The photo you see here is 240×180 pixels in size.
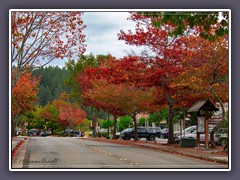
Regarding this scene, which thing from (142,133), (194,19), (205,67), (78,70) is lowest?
(142,133)

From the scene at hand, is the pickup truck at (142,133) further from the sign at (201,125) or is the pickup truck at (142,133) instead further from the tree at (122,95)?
the sign at (201,125)

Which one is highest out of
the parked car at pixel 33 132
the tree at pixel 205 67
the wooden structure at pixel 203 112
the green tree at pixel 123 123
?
the tree at pixel 205 67

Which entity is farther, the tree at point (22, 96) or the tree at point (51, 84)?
the tree at point (22, 96)

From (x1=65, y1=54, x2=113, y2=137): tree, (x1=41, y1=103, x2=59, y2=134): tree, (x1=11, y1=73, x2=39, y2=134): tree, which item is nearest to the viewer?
(x1=41, y1=103, x2=59, y2=134): tree

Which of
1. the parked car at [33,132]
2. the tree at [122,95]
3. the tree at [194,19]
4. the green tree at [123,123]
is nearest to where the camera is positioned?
the tree at [194,19]

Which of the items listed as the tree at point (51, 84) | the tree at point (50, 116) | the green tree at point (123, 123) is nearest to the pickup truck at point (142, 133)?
the green tree at point (123, 123)

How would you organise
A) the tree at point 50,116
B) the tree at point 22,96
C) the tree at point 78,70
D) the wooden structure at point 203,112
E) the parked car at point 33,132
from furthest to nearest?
the wooden structure at point 203,112, the tree at point 22,96, the parked car at point 33,132, the tree at point 78,70, the tree at point 50,116

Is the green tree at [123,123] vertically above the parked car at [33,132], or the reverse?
the parked car at [33,132]

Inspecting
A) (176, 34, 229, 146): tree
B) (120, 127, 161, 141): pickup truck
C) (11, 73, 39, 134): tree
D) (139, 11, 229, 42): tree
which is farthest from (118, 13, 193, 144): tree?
(120, 127, 161, 141): pickup truck

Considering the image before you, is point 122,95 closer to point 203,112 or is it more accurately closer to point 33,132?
point 203,112

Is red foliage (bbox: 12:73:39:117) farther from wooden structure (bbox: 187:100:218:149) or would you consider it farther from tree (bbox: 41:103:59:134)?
wooden structure (bbox: 187:100:218:149)

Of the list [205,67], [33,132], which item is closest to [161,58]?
[205,67]
